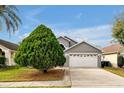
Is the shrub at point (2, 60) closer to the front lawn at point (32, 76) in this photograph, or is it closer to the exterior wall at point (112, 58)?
the front lawn at point (32, 76)

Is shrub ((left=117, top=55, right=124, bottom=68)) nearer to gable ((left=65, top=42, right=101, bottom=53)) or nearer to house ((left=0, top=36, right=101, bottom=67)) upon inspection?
house ((left=0, top=36, right=101, bottom=67))

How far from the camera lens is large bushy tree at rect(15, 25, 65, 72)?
1927cm

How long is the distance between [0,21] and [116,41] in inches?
522

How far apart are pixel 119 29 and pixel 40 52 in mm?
12168

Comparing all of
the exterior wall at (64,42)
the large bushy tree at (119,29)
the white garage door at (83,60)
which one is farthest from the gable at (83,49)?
the large bushy tree at (119,29)

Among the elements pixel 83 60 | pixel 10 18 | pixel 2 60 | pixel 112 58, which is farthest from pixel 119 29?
pixel 2 60

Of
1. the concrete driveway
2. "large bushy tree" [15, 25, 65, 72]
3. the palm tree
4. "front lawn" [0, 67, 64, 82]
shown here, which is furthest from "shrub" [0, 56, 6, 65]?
the concrete driveway

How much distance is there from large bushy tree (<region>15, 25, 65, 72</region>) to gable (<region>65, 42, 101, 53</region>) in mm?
13248

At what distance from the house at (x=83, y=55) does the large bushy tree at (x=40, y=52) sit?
12933 millimetres

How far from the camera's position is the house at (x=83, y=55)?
33.2 meters

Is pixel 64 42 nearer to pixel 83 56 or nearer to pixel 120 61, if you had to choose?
pixel 83 56

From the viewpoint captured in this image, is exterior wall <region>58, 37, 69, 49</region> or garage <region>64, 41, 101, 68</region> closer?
garage <region>64, 41, 101, 68</region>

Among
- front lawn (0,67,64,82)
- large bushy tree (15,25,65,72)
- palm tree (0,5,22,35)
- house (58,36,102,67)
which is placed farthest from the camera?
house (58,36,102,67)
